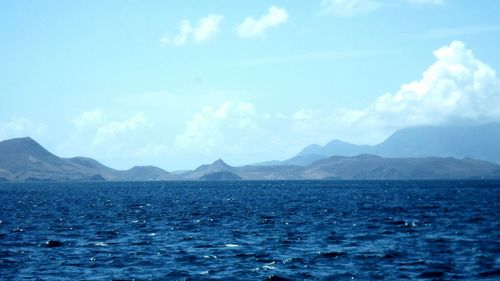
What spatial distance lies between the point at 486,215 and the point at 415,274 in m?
53.6

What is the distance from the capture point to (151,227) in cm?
7394

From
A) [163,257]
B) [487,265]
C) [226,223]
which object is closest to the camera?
[487,265]

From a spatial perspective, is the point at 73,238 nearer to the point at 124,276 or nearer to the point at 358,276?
the point at 124,276

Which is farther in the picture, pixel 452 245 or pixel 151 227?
pixel 151 227

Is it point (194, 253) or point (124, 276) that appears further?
point (194, 253)

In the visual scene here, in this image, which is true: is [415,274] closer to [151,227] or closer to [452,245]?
[452,245]

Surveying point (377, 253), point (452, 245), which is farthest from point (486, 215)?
point (377, 253)

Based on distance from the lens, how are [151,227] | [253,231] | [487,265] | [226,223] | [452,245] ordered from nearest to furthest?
1. [487,265]
2. [452,245]
3. [253,231]
4. [151,227]
5. [226,223]

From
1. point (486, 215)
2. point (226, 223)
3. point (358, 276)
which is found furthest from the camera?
point (486, 215)

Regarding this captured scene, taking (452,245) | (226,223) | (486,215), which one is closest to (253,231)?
(226,223)

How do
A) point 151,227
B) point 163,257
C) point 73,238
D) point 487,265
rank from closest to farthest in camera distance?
point 487,265 < point 163,257 < point 73,238 < point 151,227

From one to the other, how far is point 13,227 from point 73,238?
678 inches

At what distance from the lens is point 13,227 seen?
244ft

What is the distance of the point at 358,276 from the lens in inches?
1542
